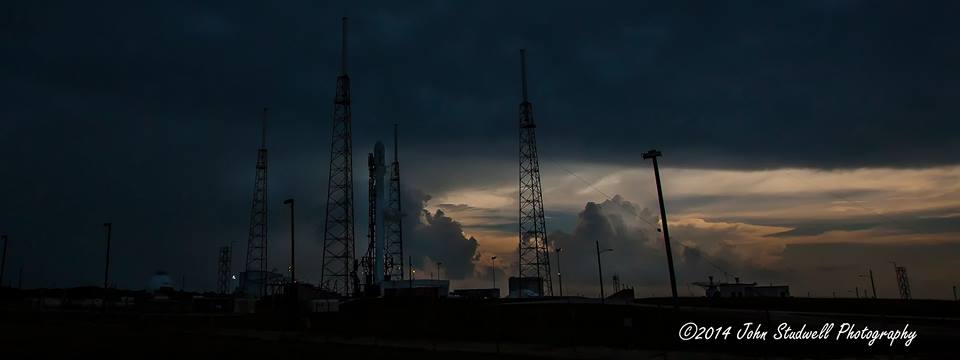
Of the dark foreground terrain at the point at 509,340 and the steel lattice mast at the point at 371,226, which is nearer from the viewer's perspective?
the dark foreground terrain at the point at 509,340

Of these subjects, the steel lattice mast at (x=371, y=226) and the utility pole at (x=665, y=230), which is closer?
the utility pole at (x=665, y=230)

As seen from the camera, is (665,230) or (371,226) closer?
(665,230)

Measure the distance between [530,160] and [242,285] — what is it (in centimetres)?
7021

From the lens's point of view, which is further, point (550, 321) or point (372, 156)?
point (372, 156)

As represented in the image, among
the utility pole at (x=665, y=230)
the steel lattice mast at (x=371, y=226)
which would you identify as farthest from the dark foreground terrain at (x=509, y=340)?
the steel lattice mast at (x=371, y=226)

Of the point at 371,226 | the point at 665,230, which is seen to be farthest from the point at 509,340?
the point at 371,226

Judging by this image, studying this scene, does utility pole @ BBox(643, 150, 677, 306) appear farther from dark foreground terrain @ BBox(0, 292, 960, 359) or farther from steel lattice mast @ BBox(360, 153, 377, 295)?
steel lattice mast @ BBox(360, 153, 377, 295)

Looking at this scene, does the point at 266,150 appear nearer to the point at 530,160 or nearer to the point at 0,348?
the point at 530,160

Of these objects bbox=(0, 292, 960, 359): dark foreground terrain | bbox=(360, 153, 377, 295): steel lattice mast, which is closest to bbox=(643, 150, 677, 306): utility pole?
bbox=(0, 292, 960, 359): dark foreground terrain

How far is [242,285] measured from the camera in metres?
122

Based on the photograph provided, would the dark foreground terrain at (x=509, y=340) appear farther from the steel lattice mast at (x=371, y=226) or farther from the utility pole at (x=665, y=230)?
the steel lattice mast at (x=371, y=226)

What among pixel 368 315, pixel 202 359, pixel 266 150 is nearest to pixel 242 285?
pixel 266 150

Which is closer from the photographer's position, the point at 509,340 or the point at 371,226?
the point at 509,340

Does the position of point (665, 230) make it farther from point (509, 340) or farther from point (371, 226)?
point (371, 226)
